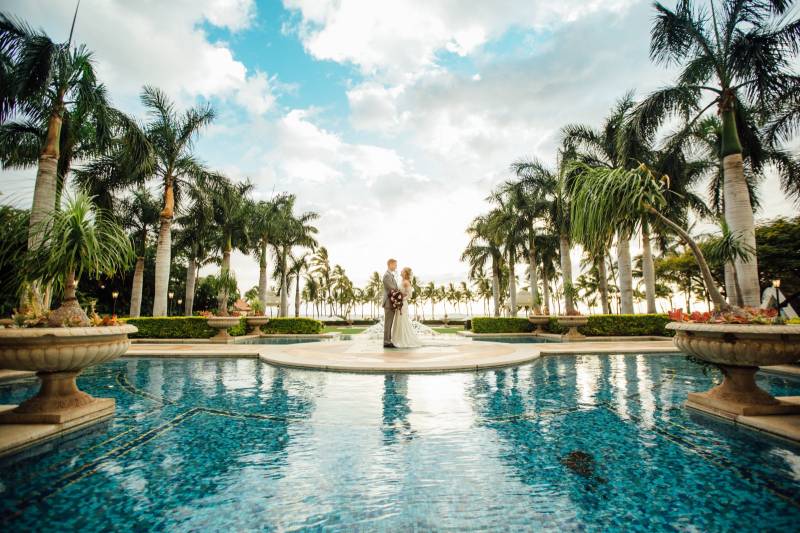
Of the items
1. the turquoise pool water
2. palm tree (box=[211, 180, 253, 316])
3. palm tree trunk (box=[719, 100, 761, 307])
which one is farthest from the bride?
palm tree (box=[211, 180, 253, 316])

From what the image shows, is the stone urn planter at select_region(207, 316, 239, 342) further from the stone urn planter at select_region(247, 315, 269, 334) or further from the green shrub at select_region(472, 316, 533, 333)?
the green shrub at select_region(472, 316, 533, 333)

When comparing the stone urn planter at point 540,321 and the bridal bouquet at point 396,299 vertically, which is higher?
the bridal bouquet at point 396,299

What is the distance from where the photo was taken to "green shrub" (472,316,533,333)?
24594mm

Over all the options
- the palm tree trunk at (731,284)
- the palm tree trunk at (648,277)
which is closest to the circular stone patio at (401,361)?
the palm tree trunk at (731,284)

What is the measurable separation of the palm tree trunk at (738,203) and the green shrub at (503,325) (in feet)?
46.7

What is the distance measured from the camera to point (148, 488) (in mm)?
2850

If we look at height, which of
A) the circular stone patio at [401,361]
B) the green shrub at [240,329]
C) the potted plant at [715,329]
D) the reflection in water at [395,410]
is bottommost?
the reflection in water at [395,410]

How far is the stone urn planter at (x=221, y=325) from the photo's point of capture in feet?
55.2

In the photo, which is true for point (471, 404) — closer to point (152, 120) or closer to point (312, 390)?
point (312, 390)

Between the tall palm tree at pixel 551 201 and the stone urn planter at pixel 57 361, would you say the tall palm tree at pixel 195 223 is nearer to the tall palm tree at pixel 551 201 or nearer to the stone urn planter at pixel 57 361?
the stone urn planter at pixel 57 361

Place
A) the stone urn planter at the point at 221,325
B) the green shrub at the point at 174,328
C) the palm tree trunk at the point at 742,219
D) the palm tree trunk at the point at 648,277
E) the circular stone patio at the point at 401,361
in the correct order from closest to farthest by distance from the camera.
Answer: the circular stone patio at the point at 401,361
the palm tree trunk at the point at 742,219
the stone urn planter at the point at 221,325
the green shrub at the point at 174,328
the palm tree trunk at the point at 648,277

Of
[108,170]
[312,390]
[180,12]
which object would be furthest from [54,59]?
[312,390]

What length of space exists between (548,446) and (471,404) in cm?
177

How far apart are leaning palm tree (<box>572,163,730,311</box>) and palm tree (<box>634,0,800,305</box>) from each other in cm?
746
